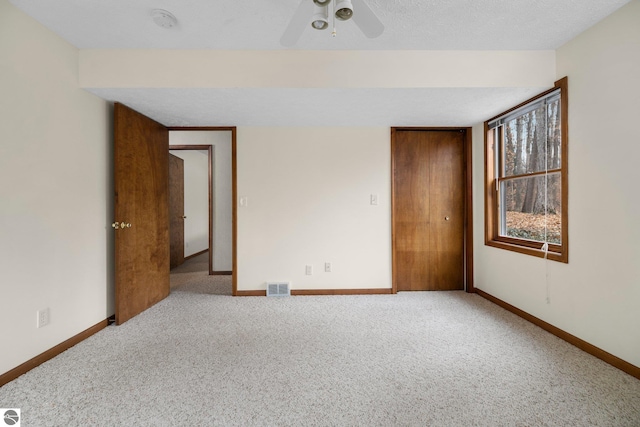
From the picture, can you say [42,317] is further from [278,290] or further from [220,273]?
[220,273]

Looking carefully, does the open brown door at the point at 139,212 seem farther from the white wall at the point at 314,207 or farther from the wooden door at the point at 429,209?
the wooden door at the point at 429,209

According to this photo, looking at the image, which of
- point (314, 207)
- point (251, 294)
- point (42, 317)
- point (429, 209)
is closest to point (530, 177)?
point (429, 209)

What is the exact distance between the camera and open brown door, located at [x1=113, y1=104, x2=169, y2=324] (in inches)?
99.9

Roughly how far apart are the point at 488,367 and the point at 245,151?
9.93 feet

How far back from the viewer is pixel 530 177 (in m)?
2.67

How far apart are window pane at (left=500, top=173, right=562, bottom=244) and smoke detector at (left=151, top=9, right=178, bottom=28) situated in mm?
3139

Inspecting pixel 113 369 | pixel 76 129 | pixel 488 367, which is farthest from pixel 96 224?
pixel 488 367

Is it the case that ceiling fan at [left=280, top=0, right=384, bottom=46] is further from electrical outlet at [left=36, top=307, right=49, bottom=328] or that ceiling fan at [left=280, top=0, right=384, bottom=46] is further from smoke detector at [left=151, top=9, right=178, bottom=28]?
electrical outlet at [left=36, top=307, right=49, bottom=328]

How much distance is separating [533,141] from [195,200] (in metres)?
5.79

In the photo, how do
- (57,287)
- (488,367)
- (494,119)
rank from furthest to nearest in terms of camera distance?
(494,119) → (57,287) → (488,367)

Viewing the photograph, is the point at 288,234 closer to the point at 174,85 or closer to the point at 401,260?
the point at 401,260

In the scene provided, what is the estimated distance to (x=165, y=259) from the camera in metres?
3.29

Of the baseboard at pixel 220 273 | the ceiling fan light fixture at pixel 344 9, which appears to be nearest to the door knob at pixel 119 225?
the baseboard at pixel 220 273

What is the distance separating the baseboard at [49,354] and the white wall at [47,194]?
3 cm
